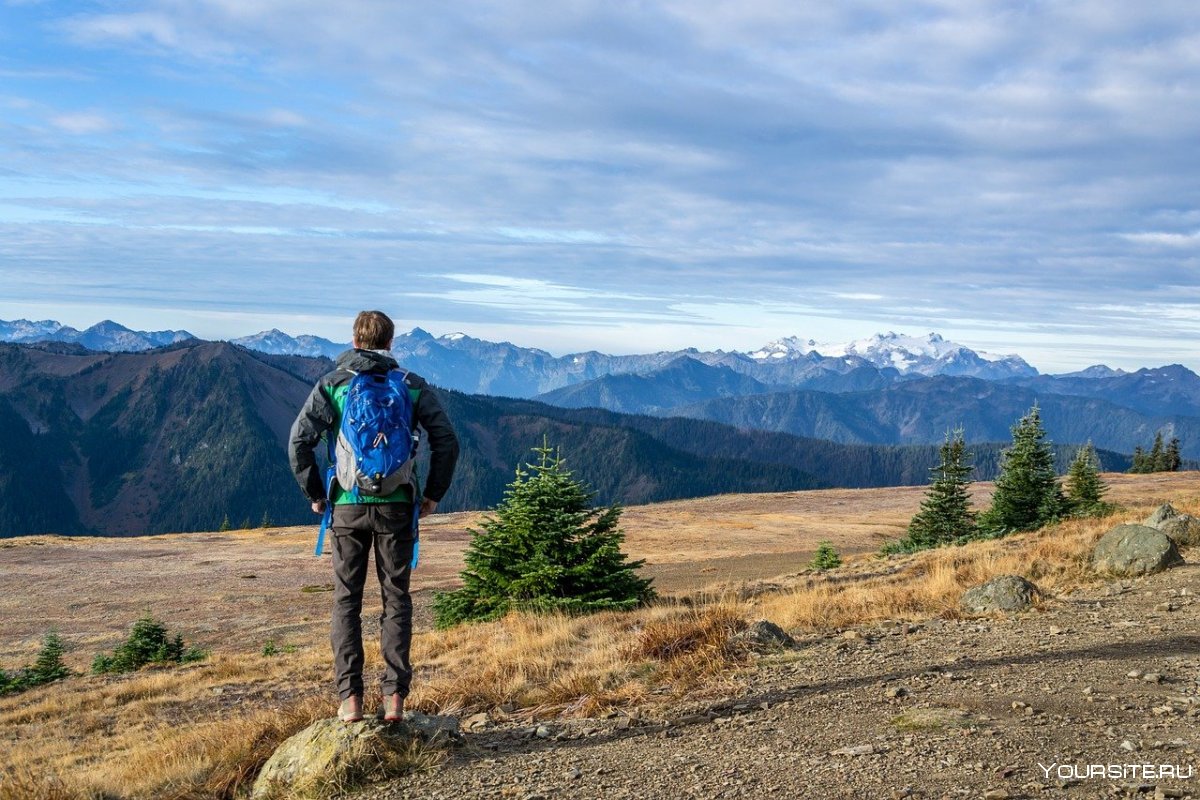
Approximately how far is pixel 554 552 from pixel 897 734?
33.8 feet

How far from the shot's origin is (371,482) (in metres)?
6.12

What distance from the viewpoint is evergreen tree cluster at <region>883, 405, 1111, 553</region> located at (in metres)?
28.5

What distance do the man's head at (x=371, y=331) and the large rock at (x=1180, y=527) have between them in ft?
49.3

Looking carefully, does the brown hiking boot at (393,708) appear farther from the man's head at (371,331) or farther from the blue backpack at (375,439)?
the man's head at (371,331)

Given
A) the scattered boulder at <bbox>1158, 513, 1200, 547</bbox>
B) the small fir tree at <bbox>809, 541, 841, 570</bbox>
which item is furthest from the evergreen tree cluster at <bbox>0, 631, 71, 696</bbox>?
the scattered boulder at <bbox>1158, 513, 1200, 547</bbox>

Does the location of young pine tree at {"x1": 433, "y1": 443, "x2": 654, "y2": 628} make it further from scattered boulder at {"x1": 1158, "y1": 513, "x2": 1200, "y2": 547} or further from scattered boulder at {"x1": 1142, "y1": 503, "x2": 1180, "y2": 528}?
scattered boulder at {"x1": 1142, "y1": 503, "x2": 1180, "y2": 528}

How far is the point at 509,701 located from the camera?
803cm

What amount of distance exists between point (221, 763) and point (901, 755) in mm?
5240

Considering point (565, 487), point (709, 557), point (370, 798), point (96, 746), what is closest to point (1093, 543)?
point (565, 487)

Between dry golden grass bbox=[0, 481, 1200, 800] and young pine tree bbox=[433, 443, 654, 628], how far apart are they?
1.10 meters

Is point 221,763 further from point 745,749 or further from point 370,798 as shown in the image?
point 745,749

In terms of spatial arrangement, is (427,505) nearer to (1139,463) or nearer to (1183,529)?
(1183,529)

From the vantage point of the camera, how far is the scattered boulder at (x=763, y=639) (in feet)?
29.7

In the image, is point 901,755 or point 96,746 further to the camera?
point 96,746
